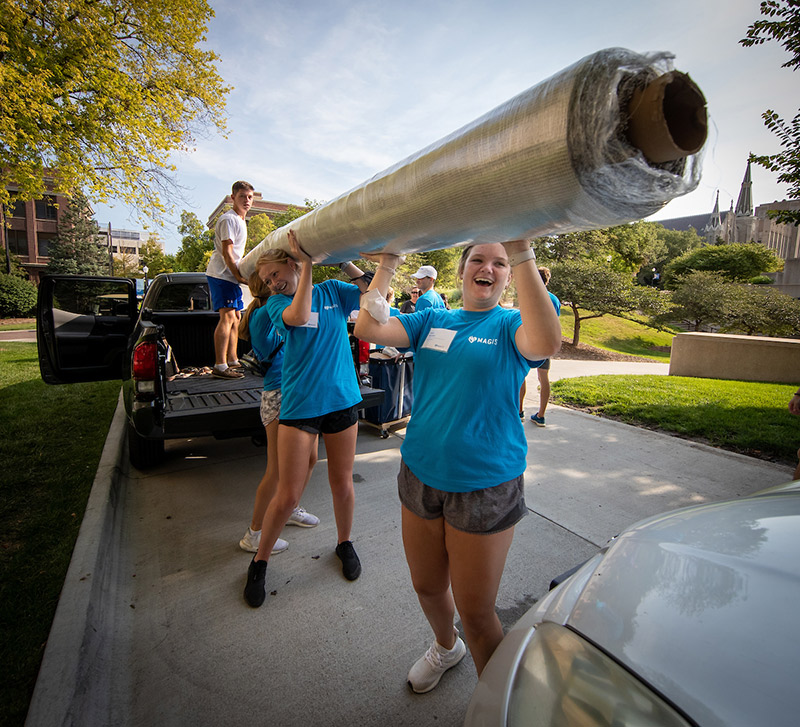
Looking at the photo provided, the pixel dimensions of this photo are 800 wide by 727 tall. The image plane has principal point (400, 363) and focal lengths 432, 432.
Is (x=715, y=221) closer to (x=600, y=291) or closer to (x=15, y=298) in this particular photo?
(x=600, y=291)

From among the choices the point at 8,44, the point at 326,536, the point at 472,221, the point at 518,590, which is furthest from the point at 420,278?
the point at 8,44

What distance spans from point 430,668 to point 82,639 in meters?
1.64

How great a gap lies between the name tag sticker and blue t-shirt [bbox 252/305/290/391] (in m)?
1.39

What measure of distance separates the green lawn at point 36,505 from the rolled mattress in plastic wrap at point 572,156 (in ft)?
8.49

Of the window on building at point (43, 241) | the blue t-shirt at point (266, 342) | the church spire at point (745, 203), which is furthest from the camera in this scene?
the church spire at point (745, 203)

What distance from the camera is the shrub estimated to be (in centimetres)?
2333

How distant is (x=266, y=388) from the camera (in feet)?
9.50

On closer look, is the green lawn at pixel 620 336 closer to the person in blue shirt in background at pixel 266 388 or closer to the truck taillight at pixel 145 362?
the person in blue shirt in background at pixel 266 388

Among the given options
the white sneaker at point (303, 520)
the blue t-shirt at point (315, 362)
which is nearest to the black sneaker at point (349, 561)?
the white sneaker at point (303, 520)

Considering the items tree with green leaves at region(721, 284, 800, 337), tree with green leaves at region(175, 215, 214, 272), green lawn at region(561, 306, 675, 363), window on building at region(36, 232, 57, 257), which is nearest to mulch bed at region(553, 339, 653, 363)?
green lawn at region(561, 306, 675, 363)

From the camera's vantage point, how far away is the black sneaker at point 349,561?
272 centimetres

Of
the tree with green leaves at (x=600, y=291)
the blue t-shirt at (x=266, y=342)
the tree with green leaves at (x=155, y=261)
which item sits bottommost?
the blue t-shirt at (x=266, y=342)

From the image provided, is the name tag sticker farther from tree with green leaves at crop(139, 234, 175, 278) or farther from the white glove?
tree with green leaves at crop(139, 234, 175, 278)

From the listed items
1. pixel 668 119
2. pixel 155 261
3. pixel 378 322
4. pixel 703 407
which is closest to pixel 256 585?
pixel 378 322
